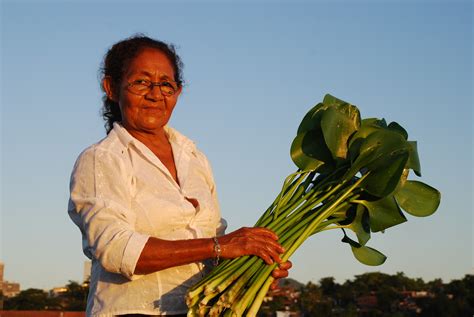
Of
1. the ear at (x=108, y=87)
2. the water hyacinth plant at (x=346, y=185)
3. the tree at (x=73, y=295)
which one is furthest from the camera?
the tree at (x=73, y=295)

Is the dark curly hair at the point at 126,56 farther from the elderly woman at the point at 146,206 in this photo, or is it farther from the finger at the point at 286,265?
the finger at the point at 286,265

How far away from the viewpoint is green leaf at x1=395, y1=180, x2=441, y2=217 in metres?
3.18

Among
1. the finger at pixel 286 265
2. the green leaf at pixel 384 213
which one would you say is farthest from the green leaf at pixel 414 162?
the finger at pixel 286 265

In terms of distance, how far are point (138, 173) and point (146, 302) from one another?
480 millimetres

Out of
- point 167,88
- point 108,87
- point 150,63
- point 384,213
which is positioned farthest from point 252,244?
point 108,87

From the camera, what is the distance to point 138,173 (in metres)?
2.89

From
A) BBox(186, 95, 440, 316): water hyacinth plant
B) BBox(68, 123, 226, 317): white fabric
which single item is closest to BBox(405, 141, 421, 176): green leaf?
BBox(186, 95, 440, 316): water hyacinth plant

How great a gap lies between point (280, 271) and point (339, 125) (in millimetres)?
670

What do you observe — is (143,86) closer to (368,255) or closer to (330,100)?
(330,100)

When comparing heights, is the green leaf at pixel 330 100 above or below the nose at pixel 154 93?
above

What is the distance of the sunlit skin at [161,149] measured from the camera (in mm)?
2674

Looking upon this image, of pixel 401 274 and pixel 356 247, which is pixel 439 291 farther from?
pixel 356 247

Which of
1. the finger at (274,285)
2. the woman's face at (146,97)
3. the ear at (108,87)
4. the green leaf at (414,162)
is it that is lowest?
the finger at (274,285)

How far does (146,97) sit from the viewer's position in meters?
3.00
